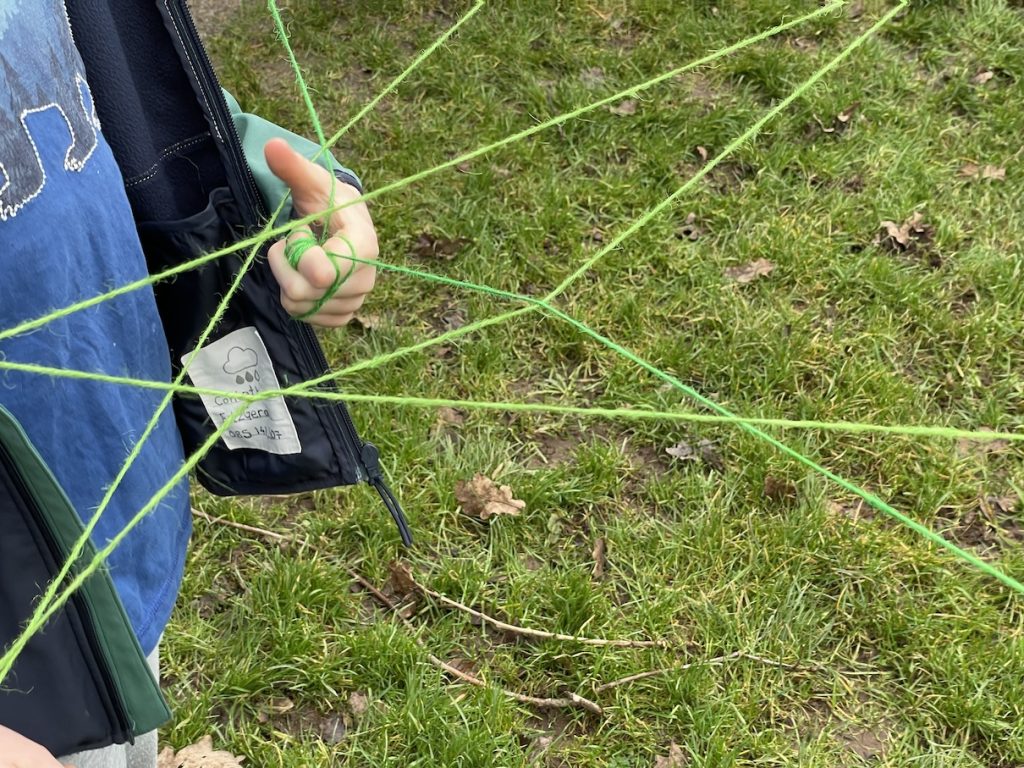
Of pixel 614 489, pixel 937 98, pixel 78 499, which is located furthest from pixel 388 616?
pixel 937 98

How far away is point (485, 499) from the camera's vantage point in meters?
1.87

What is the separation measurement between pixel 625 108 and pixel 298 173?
1939 millimetres

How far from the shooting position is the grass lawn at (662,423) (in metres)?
1.59

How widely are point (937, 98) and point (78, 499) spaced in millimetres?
2640

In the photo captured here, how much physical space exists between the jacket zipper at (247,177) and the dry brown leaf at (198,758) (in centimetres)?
62

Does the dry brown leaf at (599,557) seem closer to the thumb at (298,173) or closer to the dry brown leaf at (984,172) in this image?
the thumb at (298,173)

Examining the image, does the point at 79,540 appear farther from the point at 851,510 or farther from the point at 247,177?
the point at 851,510

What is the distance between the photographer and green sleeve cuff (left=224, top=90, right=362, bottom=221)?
3.58 feet

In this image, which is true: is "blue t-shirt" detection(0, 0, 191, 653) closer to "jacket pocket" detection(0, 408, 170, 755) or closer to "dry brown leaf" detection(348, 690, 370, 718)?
"jacket pocket" detection(0, 408, 170, 755)

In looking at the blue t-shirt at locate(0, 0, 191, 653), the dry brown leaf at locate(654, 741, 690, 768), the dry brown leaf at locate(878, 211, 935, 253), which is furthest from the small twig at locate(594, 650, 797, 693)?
the dry brown leaf at locate(878, 211, 935, 253)

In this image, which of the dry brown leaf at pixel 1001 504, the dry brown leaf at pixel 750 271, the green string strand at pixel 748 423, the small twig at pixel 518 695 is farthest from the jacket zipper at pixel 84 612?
the dry brown leaf at pixel 750 271

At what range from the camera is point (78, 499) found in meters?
0.97

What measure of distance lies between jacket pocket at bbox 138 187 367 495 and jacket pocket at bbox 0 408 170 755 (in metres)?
0.27

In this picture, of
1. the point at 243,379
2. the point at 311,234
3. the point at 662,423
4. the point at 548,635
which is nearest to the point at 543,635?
the point at 548,635
